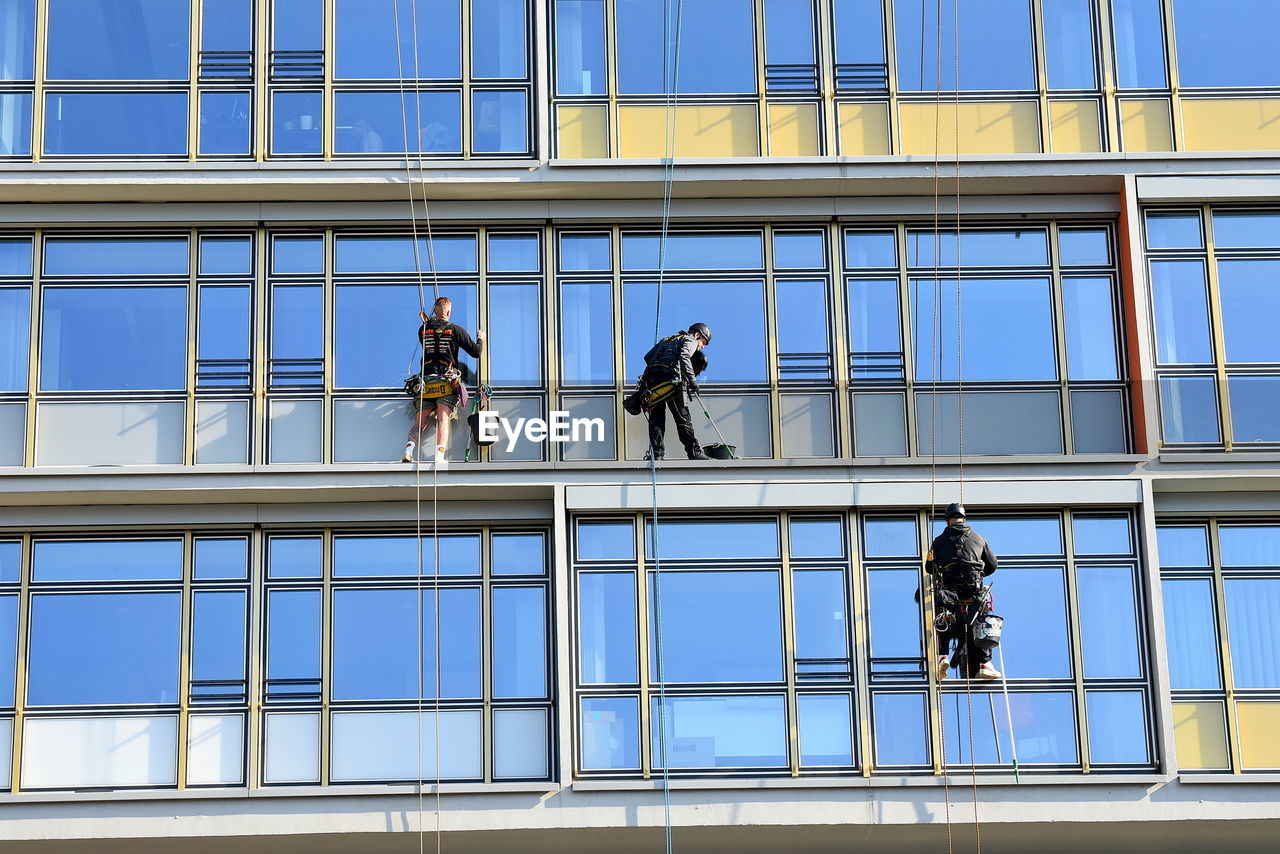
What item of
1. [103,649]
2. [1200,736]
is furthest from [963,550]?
[103,649]

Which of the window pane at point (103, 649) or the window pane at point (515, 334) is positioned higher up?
the window pane at point (515, 334)

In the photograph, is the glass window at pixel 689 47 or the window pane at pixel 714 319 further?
the glass window at pixel 689 47

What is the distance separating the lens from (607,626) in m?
18.6

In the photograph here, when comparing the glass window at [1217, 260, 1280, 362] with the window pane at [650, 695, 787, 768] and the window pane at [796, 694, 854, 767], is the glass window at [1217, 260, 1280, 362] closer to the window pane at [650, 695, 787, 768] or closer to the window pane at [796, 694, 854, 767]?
the window pane at [796, 694, 854, 767]

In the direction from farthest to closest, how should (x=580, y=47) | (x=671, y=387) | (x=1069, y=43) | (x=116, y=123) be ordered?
(x=1069, y=43) < (x=580, y=47) < (x=116, y=123) < (x=671, y=387)

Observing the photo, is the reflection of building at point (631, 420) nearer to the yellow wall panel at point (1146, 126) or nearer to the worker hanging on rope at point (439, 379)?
the yellow wall panel at point (1146, 126)

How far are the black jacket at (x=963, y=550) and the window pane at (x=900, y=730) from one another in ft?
4.66

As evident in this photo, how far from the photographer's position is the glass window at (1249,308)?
1938 cm

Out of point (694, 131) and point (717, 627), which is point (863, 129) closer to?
point (694, 131)

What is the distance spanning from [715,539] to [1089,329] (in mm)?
4380

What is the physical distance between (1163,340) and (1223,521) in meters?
1.87

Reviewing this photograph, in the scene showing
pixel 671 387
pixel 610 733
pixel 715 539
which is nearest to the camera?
pixel 610 733

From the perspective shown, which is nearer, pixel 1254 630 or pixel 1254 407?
pixel 1254 630

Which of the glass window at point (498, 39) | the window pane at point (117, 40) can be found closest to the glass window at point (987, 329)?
the glass window at point (498, 39)
